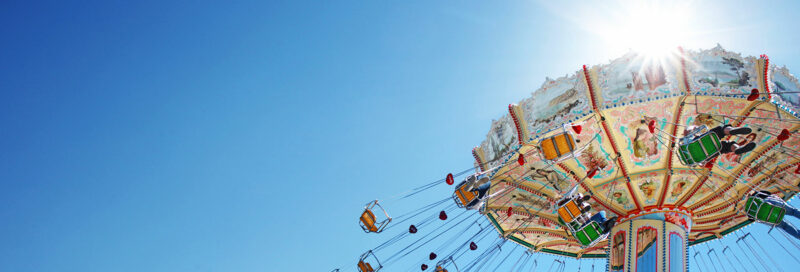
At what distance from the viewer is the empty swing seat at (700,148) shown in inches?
314

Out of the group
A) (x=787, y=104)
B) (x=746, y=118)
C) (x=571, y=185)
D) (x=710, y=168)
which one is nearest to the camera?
(x=787, y=104)

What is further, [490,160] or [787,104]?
[490,160]

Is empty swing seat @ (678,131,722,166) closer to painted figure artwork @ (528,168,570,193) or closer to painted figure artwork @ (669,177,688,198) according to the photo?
painted figure artwork @ (669,177,688,198)

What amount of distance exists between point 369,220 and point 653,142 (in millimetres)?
6190

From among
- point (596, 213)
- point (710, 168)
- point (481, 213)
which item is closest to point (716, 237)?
point (710, 168)

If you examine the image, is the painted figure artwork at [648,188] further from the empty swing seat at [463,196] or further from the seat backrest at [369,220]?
the seat backrest at [369,220]

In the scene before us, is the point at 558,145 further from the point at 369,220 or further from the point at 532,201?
the point at 369,220

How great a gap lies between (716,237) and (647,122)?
4.89 meters

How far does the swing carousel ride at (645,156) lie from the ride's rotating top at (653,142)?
0.07ft

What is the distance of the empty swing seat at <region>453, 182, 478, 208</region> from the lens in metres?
10.4

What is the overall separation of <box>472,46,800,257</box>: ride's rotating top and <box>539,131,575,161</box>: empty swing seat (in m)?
0.02

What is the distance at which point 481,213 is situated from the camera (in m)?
12.0

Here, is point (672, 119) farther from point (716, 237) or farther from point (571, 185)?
point (716, 237)

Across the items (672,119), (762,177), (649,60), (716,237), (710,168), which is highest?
(649,60)
